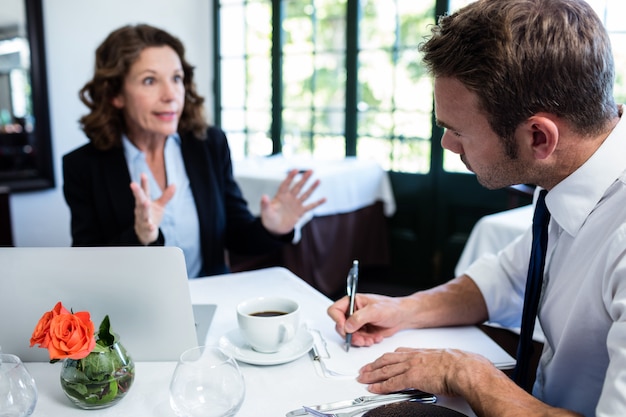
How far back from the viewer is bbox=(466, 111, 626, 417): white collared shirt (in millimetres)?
889

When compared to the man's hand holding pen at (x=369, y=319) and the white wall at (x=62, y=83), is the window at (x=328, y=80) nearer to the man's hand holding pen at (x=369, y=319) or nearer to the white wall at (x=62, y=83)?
the white wall at (x=62, y=83)

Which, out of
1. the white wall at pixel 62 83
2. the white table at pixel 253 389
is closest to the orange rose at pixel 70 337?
the white table at pixel 253 389

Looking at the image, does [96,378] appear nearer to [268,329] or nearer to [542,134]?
[268,329]

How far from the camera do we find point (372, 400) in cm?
87

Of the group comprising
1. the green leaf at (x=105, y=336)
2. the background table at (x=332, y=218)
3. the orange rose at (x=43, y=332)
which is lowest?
the background table at (x=332, y=218)

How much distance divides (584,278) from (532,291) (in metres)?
0.12

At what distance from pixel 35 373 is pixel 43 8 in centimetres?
336

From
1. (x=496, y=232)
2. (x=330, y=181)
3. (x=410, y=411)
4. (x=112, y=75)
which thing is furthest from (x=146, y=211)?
(x=330, y=181)

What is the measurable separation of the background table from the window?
289mm

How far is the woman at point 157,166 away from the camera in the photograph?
69.4 inches

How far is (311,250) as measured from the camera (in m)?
3.41

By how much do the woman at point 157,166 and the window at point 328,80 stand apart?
2.22m

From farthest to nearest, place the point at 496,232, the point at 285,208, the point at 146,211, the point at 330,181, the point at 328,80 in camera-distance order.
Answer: the point at 328,80, the point at 330,181, the point at 496,232, the point at 285,208, the point at 146,211

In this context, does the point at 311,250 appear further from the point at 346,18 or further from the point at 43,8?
the point at 43,8
